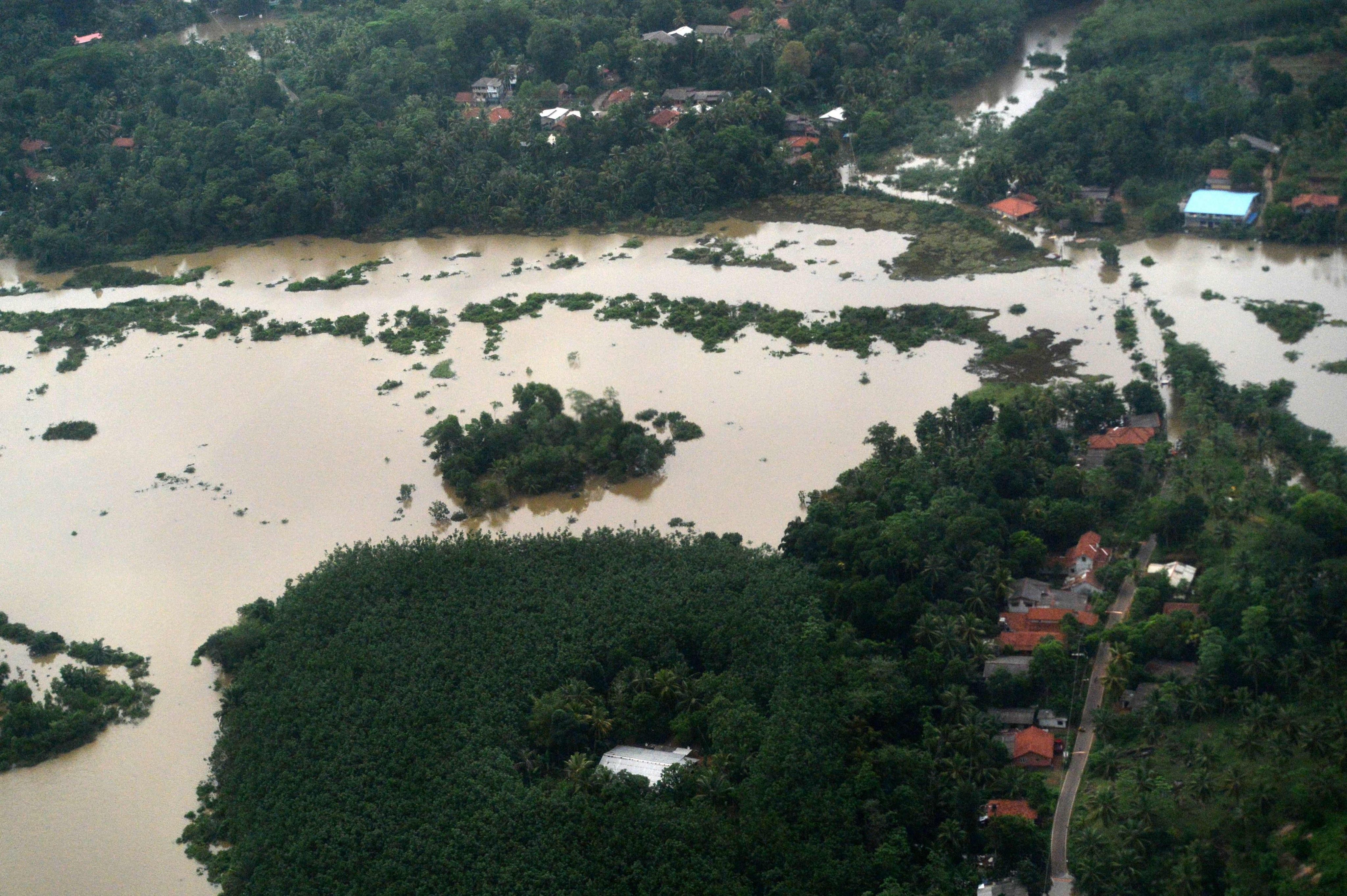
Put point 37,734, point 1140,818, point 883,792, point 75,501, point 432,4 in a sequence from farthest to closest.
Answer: point 432,4, point 75,501, point 37,734, point 883,792, point 1140,818

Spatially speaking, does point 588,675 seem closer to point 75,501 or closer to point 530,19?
point 75,501

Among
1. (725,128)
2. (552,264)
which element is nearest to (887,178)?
(725,128)

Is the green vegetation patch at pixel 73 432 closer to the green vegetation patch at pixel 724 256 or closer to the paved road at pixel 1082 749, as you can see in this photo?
the green vegetation patch at pixel 724 256

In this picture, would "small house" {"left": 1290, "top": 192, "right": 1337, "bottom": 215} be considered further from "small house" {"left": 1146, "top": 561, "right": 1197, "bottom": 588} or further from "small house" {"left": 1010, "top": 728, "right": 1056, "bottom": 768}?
"small house" {"left": 1010, "top": 728, "right": 1056, "bottom": 768}

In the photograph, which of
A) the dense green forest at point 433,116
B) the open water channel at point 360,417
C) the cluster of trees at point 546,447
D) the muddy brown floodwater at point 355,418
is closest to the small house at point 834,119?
the dense green forest at point 433,116

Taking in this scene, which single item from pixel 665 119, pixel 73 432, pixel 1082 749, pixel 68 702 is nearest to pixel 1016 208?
pixel 665 119

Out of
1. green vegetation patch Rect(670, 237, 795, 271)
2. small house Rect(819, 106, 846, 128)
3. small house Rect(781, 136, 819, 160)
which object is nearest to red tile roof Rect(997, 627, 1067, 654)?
green vegetation patch Rect(670, 237, 795, 271)
